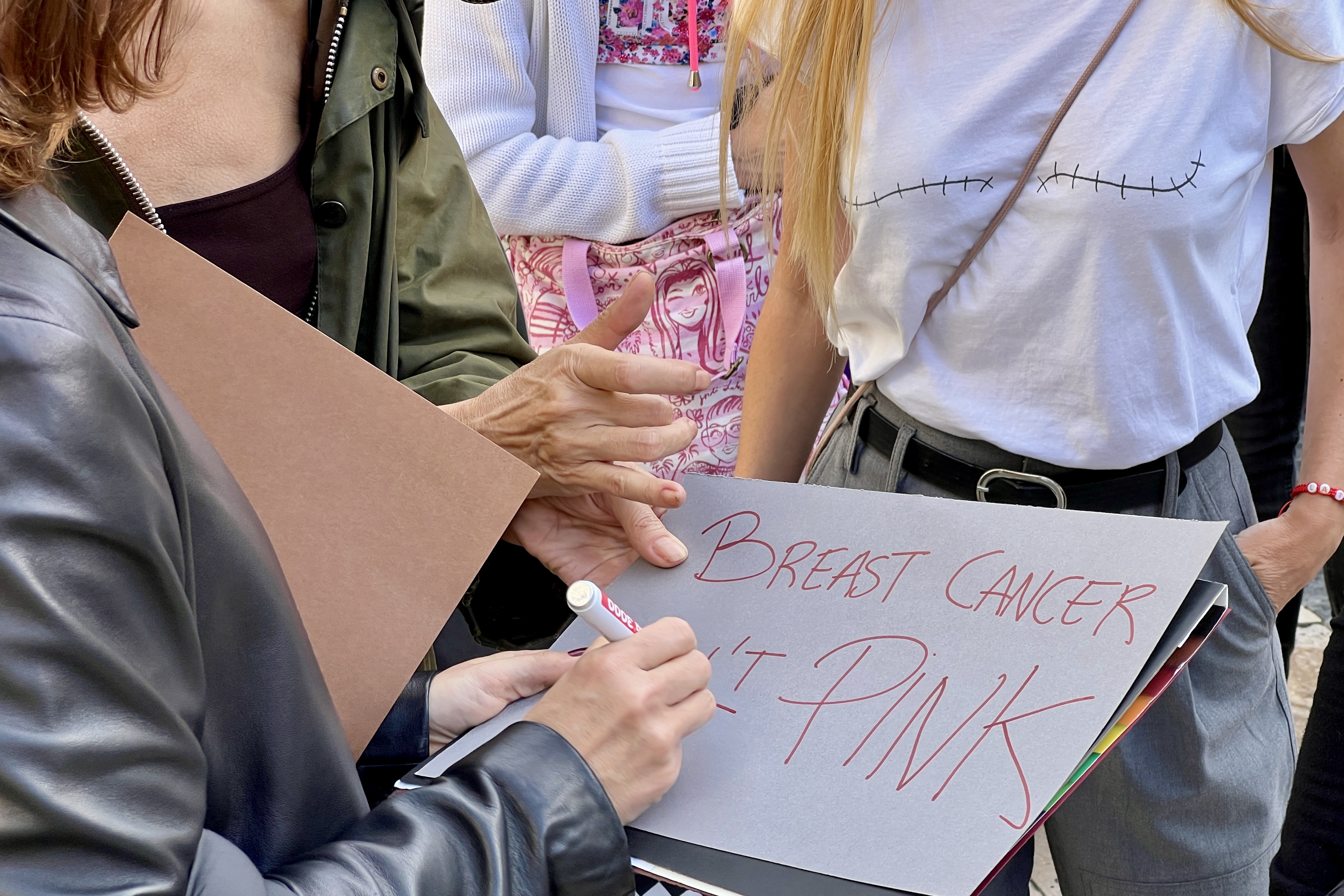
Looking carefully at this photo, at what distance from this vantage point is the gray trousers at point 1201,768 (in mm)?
1132

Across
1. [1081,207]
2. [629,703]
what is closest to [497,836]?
[629,703]

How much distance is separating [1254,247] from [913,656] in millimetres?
687

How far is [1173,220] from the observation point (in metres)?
1.06

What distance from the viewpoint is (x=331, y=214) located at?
1.16 meters

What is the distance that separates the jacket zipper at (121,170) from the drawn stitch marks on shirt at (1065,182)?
2.36ft

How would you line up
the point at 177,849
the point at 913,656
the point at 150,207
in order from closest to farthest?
1. the point at 177,849
2. the point at 913,656
3. the point at 150,207

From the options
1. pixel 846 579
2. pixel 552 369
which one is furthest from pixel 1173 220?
pixel 552 369

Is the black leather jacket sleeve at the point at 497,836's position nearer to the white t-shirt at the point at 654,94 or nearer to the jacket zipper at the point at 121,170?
the jacket zipper at the point at 121,170

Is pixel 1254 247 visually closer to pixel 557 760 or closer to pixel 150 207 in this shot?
pixel 557 760

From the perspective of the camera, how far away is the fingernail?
0.99m

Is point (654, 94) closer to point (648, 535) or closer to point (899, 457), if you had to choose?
point (899, 457)

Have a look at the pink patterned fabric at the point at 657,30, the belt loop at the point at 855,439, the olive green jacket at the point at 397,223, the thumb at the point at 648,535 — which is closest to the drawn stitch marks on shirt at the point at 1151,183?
the belt loop at the point at 855,439

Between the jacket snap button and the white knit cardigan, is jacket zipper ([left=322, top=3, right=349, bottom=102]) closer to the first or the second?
the jacket snap button

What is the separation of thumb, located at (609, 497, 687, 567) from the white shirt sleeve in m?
0.75
